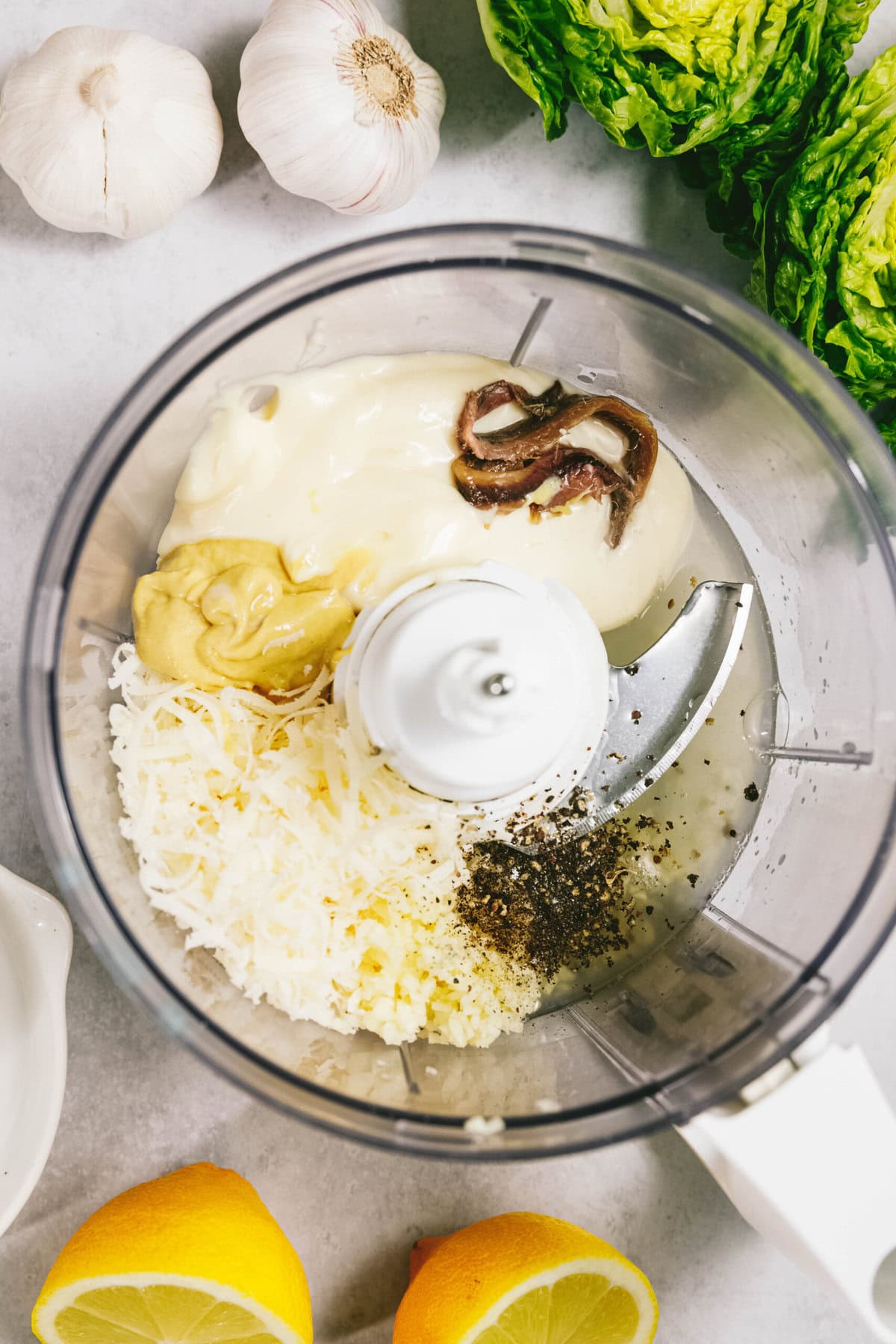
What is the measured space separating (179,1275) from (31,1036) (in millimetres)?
245

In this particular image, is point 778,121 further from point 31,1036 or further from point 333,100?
point 31,1036

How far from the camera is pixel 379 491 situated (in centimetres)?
91

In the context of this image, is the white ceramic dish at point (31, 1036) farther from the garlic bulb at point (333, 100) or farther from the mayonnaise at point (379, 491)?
the garlic bulb at point (333, 100)

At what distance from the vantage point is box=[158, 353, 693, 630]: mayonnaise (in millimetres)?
891

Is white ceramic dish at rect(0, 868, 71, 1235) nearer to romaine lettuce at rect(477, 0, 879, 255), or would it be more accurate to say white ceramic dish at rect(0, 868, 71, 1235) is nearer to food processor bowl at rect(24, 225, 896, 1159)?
food processor bowl at rect(24, 225, 896, 1159)

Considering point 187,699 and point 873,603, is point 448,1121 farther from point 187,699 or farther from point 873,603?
point 873,603

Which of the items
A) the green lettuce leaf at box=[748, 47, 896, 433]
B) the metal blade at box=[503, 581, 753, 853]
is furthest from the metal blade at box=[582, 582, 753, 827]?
the green lettuce leaf at box=[748, 47, 896, 433]

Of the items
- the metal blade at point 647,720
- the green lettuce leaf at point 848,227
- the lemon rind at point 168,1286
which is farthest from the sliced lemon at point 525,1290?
the green lettuce leaf at point 848,227

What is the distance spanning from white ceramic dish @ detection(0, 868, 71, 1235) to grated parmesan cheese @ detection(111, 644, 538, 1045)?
131mm

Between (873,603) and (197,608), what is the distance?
0.56m

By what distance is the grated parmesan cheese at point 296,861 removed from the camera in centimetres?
87

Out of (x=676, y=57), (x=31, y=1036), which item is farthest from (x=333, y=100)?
(x=31, y=1036)

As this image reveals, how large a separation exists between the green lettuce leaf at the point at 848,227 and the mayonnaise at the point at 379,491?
0.20 meters

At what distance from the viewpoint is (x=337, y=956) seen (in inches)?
34.7
